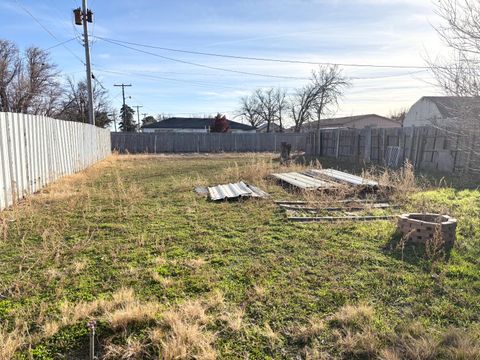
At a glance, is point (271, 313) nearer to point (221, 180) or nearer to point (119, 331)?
point (119, 331)

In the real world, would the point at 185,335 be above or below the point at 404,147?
below

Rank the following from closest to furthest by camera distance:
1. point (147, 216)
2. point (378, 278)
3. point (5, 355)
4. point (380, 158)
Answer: point (5, 355)
point (378, 278)
point (147, 216)
point (380, 158)

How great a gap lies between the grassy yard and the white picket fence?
795 millimetres

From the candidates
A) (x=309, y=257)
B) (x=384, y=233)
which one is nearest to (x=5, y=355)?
(x=309, y=257)

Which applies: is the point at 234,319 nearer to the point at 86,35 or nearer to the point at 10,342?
the point at 10,342

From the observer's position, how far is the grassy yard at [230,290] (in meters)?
2.10

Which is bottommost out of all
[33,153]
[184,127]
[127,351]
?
[127,351]

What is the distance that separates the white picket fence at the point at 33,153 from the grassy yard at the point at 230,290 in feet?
2.61

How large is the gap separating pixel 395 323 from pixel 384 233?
221 cm

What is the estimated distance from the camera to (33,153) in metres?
6.84

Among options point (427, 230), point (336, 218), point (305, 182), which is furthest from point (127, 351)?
point (305, 182)

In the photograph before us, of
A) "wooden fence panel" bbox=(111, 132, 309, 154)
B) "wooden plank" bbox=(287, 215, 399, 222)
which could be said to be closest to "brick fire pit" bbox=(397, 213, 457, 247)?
"wooden plank" bbox=(287, 215, 399, 222)

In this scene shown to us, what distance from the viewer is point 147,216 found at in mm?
5254

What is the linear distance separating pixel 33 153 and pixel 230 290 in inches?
227
